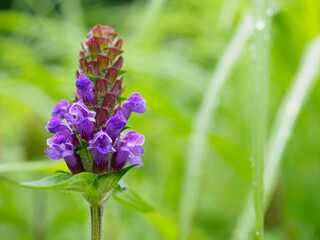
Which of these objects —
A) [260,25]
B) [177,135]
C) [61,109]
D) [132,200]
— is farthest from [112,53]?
[177,135]

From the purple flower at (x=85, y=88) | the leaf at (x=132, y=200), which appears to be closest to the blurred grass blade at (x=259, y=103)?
the leaf at (x=132, y=200)

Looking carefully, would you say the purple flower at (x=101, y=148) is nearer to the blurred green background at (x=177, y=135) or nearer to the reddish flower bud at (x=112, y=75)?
the reddish flower bud at (x=112, y=75)

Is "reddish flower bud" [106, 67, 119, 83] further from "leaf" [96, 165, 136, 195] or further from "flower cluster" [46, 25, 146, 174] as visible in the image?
"leaf" [96, 165, 136, 195]

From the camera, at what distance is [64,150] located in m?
0.57

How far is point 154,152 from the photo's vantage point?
1.72m

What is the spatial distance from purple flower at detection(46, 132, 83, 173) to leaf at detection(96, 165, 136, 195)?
5 centimetres

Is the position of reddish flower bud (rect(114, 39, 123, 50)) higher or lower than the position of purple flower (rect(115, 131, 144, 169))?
higher

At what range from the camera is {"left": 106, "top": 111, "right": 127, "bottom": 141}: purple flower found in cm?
56

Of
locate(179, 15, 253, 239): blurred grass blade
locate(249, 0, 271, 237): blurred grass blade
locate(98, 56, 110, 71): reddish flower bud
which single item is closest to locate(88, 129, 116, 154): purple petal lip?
locate(98, 56, 110, 71): reddish flower bud

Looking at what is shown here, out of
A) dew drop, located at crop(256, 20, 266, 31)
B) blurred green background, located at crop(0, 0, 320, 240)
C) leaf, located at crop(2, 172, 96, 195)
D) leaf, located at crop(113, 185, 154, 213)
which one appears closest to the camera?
leaf, located at crop(2, 172, 96, 195)

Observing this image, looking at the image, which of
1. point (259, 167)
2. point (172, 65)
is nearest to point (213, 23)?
point (172, 65)

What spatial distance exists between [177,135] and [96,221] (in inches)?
28.6

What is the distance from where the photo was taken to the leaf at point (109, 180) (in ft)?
1.75

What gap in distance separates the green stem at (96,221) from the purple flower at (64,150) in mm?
61
